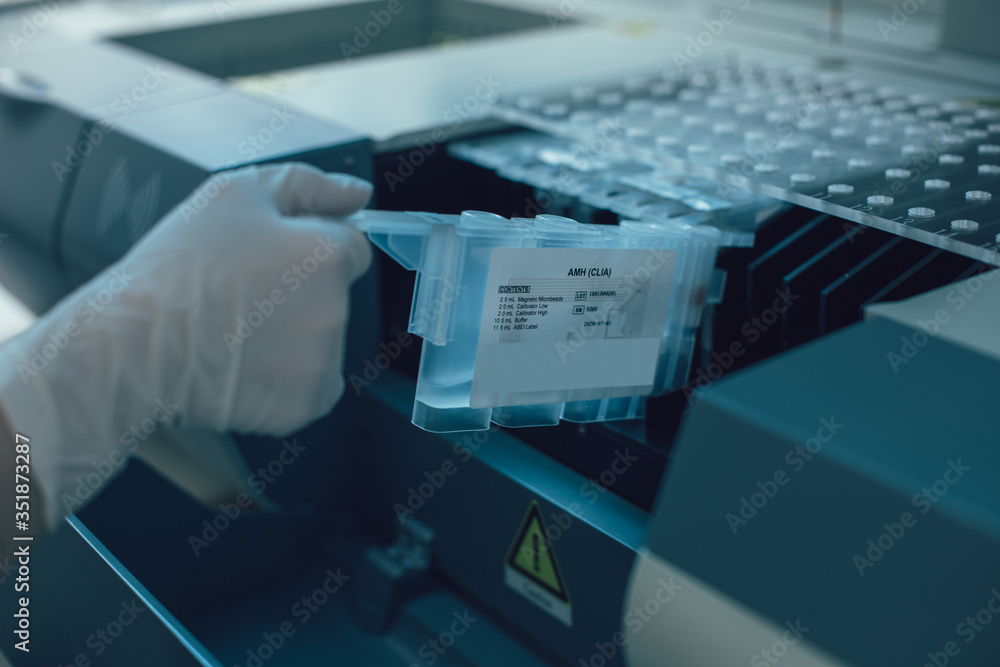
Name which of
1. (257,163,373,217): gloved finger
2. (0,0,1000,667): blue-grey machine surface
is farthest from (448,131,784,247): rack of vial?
(257,163,373,217): gloved finger

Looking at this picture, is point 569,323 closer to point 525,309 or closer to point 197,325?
point 525,309

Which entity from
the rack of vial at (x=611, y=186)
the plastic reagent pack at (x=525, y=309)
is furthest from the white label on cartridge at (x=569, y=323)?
the rack of vial at (x=611, y=186)

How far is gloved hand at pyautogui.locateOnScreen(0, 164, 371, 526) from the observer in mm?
812

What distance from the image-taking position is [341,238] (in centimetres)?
80

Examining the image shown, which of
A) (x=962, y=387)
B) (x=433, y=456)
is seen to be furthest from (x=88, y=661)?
(x=962, y=387)

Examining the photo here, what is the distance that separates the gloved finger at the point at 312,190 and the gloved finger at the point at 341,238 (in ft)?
0.09

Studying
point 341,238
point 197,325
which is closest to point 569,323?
point 341,238

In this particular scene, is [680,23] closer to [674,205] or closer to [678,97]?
[678,97]

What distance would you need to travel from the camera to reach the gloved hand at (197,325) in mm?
812

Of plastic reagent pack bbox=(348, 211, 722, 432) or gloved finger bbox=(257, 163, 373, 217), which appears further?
gloved finger bbox=(257, 163, 373, 217)

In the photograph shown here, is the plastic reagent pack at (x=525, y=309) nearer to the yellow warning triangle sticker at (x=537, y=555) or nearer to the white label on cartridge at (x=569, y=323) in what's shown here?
the white label on cartridge at (x=569, y=323)

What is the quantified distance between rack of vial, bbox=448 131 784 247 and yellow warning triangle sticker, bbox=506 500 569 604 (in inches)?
12.9

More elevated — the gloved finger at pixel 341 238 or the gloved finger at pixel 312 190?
the gloved finger at pixel 312 190

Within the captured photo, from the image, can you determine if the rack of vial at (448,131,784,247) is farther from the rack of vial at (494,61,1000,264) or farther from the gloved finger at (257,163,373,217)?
the gloved finger at (257,163,373,217)
